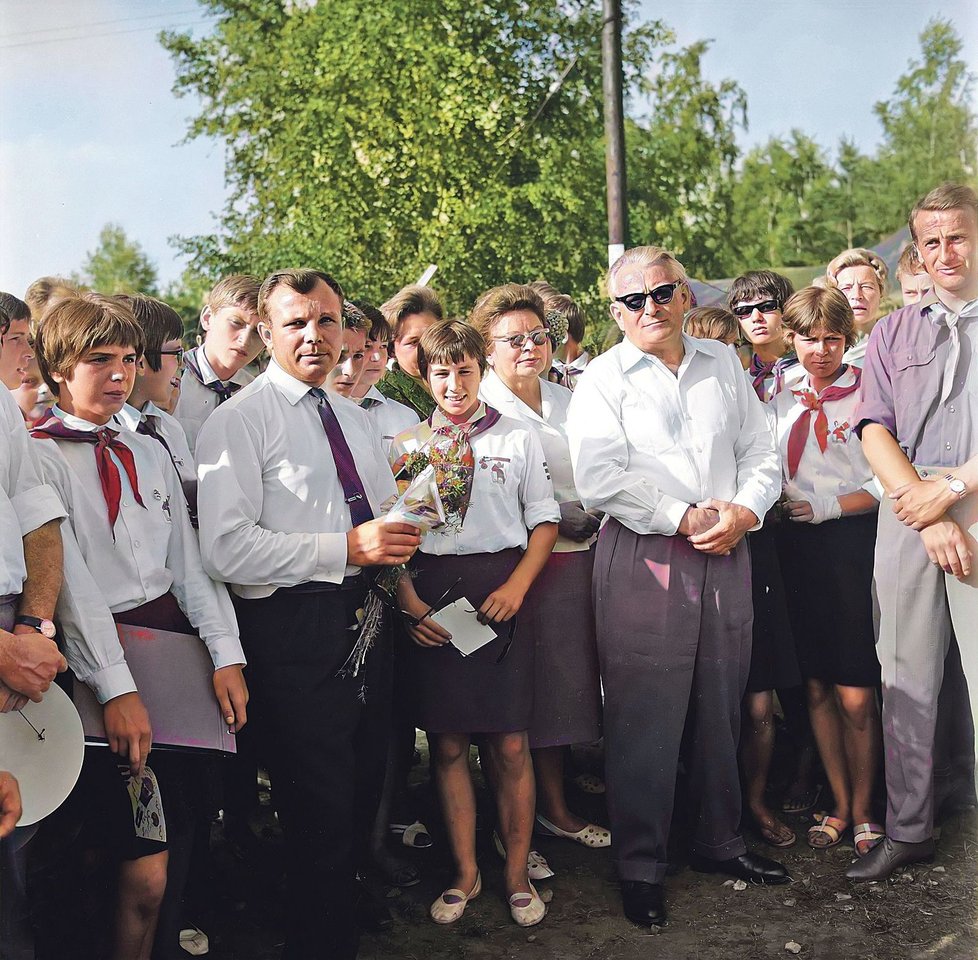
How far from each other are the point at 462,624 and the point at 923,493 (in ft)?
5.87

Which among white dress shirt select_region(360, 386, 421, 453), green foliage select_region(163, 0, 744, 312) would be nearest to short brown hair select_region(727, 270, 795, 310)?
white dress shirt select_region(360, 386, 421, 453)

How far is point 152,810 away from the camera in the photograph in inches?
127

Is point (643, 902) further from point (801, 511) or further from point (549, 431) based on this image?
point (549, 431)

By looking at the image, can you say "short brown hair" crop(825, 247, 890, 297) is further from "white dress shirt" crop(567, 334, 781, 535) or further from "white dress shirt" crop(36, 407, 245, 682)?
"white dress shirt" crop(36, 407, 245, 682)

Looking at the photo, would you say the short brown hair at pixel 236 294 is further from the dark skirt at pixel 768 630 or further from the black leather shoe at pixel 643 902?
the black leather shoe at pixel 643 902

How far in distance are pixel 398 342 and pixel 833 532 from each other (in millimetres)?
2157

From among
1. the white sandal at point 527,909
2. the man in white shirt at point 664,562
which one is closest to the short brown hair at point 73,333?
the man in white shirt at point 664,562

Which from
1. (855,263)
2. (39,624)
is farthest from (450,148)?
(39,624)

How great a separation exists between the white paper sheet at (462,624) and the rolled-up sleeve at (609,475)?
0.64m

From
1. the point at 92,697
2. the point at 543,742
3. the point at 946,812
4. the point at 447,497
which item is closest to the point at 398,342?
Result: the point at 447,497

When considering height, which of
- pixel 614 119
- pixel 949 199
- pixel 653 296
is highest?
pixel 614 119

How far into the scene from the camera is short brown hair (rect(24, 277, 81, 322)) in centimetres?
472

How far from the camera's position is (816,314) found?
4.95 m

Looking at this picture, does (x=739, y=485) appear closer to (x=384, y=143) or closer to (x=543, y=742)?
(x=543, y=742)
